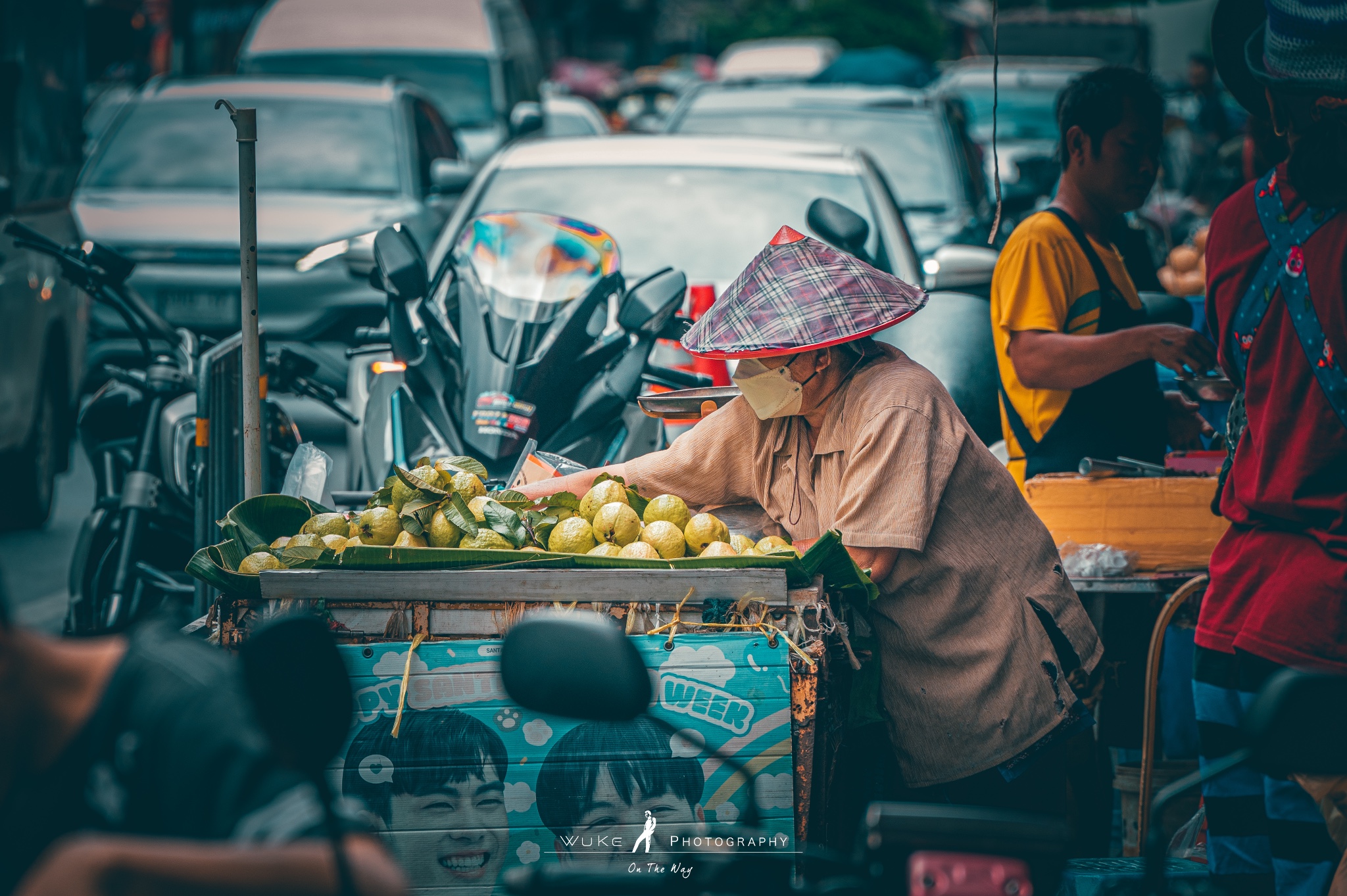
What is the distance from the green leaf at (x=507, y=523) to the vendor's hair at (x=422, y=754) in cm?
45

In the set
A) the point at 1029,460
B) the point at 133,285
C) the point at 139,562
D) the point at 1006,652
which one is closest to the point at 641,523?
the point at 1006,652

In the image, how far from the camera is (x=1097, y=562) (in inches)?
147

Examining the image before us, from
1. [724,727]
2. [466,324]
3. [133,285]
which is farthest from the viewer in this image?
[133,285]

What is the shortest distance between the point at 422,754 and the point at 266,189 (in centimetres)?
643

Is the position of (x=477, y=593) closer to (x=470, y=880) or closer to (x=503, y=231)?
(x=470, y=880)

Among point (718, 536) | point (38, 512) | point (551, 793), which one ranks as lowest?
point (38, 512)

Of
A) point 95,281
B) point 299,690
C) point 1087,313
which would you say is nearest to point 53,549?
point 95,281

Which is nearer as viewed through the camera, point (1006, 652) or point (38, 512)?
point (1006, 652)

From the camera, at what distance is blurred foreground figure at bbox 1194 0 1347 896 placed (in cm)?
267

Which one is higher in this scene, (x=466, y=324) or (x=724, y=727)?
(x=466, y=324)

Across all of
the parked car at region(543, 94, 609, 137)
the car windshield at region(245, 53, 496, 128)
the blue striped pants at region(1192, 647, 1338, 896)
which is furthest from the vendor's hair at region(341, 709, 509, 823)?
the parked car at region(543, 94, 609, 137)

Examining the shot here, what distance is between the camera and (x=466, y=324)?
4.39 m

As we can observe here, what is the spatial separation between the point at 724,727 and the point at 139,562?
267cm

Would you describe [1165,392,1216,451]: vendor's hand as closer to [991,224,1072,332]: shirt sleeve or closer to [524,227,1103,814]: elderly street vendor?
[991,224,1072,332]: shirt sleeve
